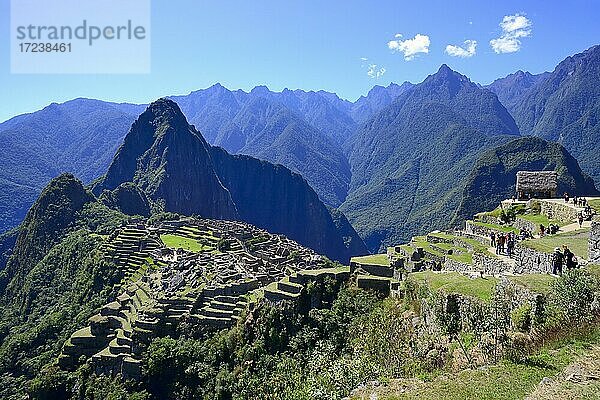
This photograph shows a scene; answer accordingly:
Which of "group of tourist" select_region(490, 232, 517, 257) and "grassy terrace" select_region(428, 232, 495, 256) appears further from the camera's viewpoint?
"grassy terrace" select_region(428, 232, 495, 256)

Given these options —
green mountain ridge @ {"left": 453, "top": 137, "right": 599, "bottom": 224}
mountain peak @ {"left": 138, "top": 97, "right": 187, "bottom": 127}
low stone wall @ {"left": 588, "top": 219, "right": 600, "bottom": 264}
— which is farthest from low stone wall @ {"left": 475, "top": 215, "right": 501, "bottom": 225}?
mountain peak @ {"left": 138, "top": 97, "right": 187, "bottom": 127}

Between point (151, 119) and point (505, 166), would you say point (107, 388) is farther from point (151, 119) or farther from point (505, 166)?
point (151, 119)

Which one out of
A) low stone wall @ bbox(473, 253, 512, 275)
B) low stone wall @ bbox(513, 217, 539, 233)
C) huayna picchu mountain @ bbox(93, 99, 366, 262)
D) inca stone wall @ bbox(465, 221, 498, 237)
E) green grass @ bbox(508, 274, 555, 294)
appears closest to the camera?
green grass @ bbox(508, 274, 555, 294)

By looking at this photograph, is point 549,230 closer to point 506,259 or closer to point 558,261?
point 506,259

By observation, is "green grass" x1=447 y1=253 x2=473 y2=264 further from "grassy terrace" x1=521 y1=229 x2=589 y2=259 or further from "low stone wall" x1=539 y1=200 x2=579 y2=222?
"low stone wall" x1=539 y1=200 x2=579 y2=222

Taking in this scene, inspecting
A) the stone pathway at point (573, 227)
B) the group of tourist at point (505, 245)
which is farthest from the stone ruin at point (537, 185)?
the group of tourist at point (505, 245)
